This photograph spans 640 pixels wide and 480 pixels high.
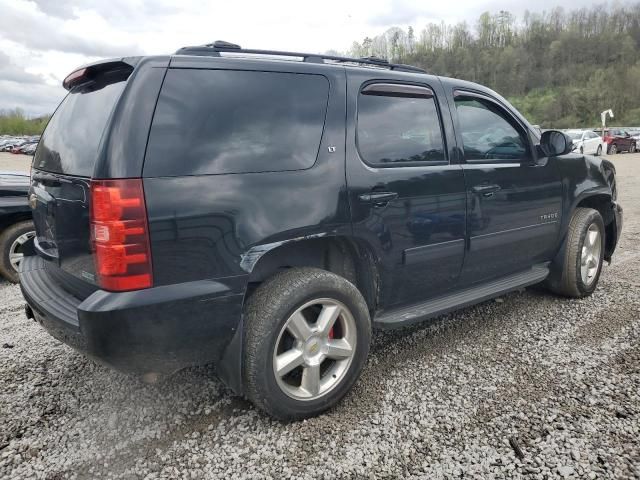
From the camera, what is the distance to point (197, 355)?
2.21m

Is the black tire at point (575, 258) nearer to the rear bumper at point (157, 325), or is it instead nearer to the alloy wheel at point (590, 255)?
the alloy wheel at point (590, 255)

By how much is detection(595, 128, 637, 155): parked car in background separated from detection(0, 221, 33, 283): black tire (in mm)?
30719

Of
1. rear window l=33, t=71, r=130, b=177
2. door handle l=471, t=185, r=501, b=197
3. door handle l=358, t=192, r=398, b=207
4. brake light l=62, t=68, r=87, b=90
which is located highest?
brake light l=62, t=68, r=87, b=90

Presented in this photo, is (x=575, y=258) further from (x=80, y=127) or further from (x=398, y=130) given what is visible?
(x=80, y=127)

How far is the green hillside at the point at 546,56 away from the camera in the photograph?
70438 millimetres

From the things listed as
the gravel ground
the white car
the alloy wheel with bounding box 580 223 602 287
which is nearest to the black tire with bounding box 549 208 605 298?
the alloy wheel with bounding box 580 223 602 287

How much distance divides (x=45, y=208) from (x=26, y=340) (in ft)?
5.14

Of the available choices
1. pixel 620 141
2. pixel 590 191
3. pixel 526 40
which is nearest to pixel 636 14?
pixel 526 40

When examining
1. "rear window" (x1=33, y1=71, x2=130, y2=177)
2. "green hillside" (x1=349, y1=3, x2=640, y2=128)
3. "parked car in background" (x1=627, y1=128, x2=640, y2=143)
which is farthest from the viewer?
"green hillside" (x1=349, y1=3, x2=640, y2=128)

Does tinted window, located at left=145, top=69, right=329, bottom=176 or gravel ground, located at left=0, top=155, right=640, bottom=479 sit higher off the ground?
tinted window, located at left=145, top=69, right=329, bottom=176

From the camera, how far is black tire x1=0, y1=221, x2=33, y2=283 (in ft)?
16.1

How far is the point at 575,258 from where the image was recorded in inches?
159

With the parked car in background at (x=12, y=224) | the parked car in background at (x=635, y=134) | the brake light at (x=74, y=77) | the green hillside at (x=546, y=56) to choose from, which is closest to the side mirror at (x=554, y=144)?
the brake light at (x=74, y=77)

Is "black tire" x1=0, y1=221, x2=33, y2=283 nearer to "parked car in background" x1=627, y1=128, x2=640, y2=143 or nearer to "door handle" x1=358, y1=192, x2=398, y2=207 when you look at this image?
"door handle" x1=358, y1=192, x2=398, y2=207
